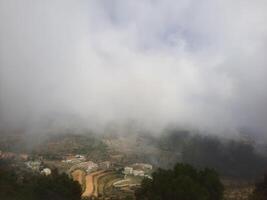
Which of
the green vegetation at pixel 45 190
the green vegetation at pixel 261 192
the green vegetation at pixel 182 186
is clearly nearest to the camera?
the green vegetation at pixel 182 186

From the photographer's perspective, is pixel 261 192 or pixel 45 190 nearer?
pixel 45 190

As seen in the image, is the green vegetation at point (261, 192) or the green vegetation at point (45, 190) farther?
the green vegetation at point (261, 192)

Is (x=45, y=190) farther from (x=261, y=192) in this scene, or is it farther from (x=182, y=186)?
(x=261, y=192)

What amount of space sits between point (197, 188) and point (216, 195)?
8.48 m

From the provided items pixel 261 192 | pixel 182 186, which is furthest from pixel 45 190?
pixel 261 192

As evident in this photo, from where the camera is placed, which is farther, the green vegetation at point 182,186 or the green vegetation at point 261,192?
the green vegetation at point 261,192

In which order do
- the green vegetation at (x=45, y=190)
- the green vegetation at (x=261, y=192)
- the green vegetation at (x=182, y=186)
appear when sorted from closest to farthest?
the green vegetation at (x=182, y=186) → the green vegetation at (x=45, y=190) → the green vegetation at (x=261, y=192)

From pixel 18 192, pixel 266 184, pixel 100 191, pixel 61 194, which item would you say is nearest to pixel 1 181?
pixel 18 192

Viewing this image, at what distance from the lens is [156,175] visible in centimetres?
8094

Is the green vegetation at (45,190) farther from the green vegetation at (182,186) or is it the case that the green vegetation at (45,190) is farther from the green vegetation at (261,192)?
the green vegetation at (261,192)

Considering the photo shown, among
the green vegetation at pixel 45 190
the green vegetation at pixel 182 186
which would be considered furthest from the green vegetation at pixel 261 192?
the green vegetation at pixel 45 190

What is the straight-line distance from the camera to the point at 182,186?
243 ft

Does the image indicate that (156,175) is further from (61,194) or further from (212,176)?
(61,194)

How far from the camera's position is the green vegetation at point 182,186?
242ft
